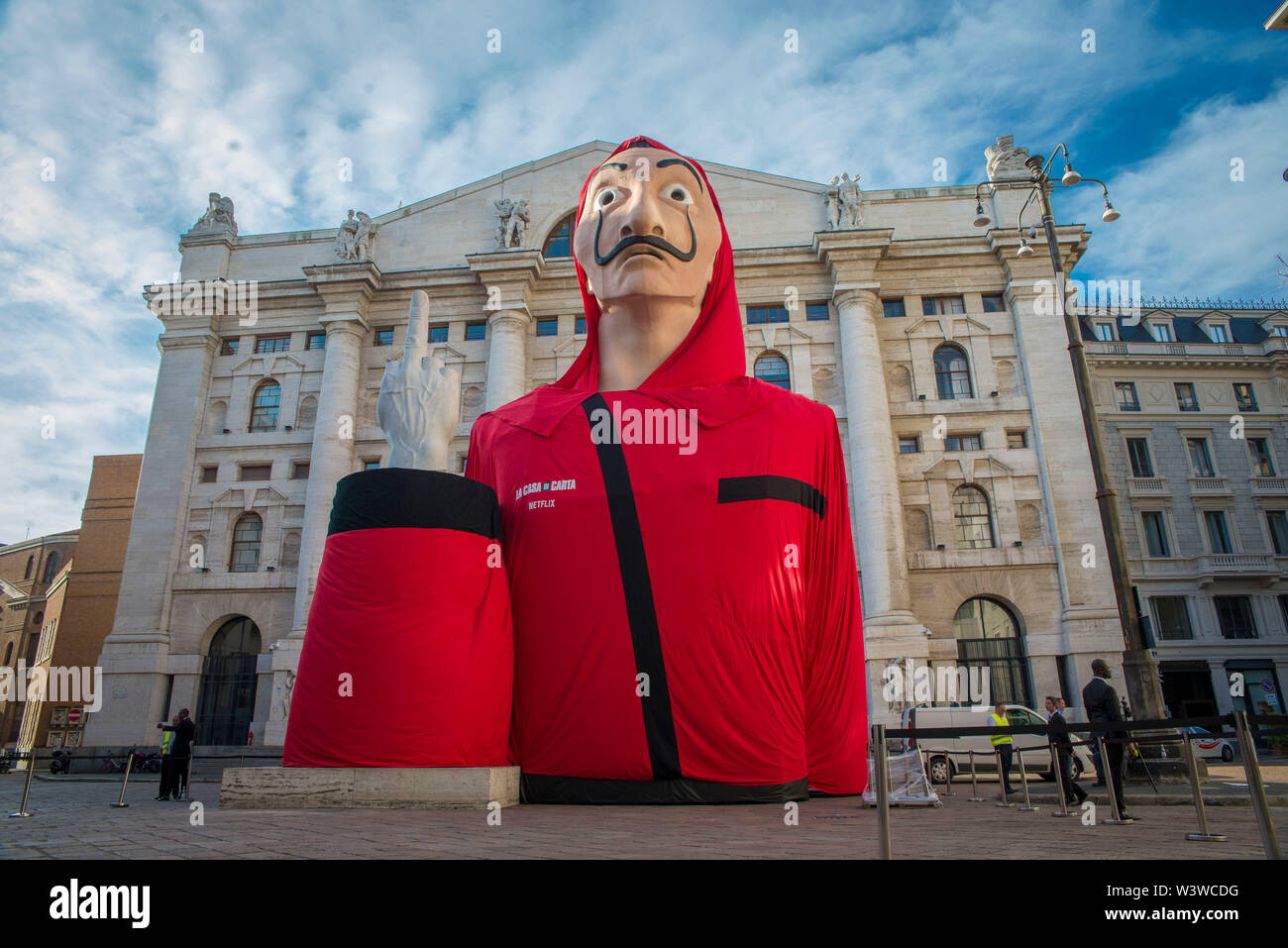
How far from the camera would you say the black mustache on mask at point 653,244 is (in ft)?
29.5

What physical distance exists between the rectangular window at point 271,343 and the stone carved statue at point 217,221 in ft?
15.0

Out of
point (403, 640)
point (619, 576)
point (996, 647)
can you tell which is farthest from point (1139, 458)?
point (403, 640)

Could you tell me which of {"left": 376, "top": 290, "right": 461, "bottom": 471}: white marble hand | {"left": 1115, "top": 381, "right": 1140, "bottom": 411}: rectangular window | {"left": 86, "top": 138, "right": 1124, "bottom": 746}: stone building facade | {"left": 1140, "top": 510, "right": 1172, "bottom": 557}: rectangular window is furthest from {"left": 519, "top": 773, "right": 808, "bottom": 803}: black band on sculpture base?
{"left": 1115, "top": 381, "right": 1140, "bottom": 411}: rectangular window

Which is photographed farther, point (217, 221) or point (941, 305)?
point (217, 221)

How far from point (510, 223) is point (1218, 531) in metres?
29.4

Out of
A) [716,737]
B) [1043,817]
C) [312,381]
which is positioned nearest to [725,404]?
[716,737]

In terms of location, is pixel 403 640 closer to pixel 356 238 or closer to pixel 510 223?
pixel 510 223

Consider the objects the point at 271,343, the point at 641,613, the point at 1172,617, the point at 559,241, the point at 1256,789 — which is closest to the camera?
the point at 1256,789

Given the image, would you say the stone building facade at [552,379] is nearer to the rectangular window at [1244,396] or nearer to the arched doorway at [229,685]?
the arched doorway at [229,685]

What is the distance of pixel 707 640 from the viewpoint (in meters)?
7.96

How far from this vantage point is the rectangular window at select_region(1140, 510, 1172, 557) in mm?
31141

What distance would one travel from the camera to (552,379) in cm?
2797
